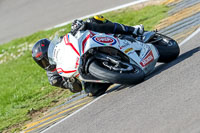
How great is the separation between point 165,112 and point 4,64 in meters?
9.73

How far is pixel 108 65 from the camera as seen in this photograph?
6.66 meters

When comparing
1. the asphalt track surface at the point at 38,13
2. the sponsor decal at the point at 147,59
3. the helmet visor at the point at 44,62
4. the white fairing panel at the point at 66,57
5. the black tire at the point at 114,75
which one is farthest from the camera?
the asphalt track surface at the point at 38,13

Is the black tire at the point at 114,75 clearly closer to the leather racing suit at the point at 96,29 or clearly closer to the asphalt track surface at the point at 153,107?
the asphalt track surface at the point at 153,107

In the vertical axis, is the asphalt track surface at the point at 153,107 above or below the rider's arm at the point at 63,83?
below

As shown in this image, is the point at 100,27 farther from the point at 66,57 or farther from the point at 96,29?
the point at 66,57

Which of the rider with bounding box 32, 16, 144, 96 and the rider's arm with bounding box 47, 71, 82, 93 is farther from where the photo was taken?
the rider's arm with bounding box 47, 71, 82, 93

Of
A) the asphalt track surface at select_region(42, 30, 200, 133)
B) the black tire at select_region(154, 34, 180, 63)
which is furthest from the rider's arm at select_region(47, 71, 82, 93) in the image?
the black tire at select_region(154, 34, 180, 63)

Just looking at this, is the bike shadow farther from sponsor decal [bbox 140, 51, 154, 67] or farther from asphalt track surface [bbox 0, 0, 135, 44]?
asphalt track surface [bbox 0, 0, 135, 44]

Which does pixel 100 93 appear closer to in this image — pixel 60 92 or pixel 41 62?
pixel 41 62

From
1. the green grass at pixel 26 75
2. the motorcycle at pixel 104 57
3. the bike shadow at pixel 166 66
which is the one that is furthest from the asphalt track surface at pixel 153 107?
the green grass at pixel 26 75

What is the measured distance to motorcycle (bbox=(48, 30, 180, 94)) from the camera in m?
6.61

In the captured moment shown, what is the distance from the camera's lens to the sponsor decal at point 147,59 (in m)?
7.07

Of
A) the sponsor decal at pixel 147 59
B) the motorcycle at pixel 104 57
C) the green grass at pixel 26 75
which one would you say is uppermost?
the motorcycle at pixel 104 57

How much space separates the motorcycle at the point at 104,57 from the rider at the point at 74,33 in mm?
135
